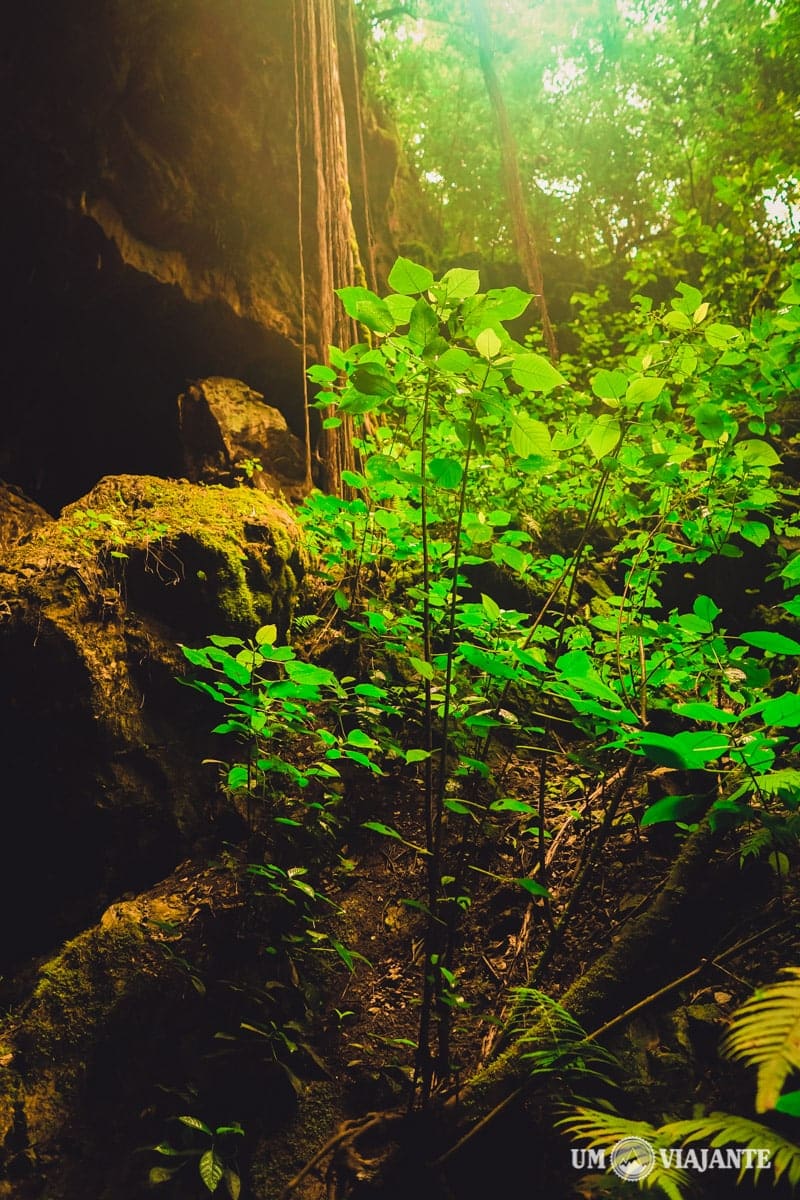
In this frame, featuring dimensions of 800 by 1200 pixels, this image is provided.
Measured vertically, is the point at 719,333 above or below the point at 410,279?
above

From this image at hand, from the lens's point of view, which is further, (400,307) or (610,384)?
(610,384)

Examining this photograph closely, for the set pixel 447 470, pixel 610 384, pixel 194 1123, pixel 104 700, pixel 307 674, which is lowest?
pixel 194 1123

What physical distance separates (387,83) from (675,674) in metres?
10.5

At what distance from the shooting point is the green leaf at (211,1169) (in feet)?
5.90

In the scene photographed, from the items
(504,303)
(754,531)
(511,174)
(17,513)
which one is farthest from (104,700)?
(511,174)

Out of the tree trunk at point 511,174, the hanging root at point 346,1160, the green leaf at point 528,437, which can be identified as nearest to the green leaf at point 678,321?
the green leaf at point 528,437

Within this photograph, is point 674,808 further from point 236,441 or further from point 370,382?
point 236,441

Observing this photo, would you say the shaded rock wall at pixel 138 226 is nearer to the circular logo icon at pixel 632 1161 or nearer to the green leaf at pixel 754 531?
the green leaf at pixel 754 531

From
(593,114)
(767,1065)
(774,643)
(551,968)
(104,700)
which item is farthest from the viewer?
(593,114)

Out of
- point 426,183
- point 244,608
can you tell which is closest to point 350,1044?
point 244,608

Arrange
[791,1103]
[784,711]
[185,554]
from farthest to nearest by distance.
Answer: [185,554] < [784,711] < [791,1103]

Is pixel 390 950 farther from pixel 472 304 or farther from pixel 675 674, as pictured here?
pixel 472 304

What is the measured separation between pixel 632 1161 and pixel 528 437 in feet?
5.46

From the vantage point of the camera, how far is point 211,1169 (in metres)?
1.84
